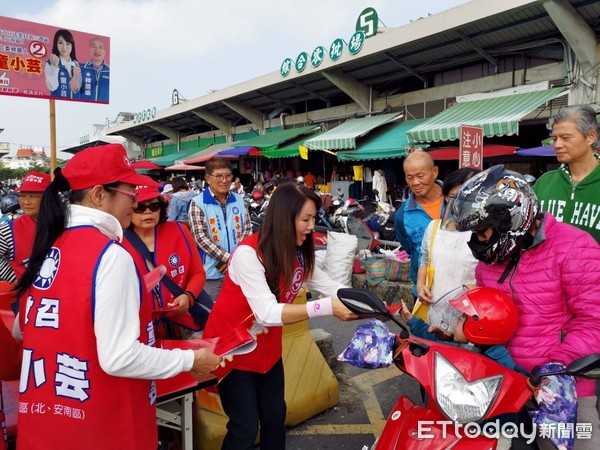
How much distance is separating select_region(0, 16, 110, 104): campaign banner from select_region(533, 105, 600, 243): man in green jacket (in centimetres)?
556

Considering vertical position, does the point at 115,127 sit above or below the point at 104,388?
above

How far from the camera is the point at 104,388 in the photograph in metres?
1.38

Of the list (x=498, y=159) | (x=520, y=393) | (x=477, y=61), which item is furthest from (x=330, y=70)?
(x=520, y=393)

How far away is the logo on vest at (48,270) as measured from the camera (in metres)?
1.39

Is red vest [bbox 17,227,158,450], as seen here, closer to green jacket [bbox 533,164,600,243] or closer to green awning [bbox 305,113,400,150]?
green jacket [bbox 533,164,600,243]

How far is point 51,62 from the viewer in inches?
221

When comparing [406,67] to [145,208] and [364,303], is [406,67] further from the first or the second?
[364,303]

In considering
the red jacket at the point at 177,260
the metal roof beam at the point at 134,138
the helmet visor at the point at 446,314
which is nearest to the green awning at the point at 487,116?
the red jacket at the point at 177,260

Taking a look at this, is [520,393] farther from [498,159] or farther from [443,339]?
[498,159]

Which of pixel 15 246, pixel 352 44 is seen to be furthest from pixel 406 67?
pixel 15 246

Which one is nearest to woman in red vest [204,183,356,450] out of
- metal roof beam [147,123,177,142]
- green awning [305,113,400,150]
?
green awning [305,113,400,150]

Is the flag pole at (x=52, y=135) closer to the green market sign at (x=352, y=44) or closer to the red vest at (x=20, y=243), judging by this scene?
the red vest at (x=20, y=243)

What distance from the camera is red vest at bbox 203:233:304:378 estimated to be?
1981 millimetres

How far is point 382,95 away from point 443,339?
13344 mm
